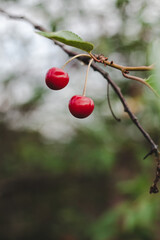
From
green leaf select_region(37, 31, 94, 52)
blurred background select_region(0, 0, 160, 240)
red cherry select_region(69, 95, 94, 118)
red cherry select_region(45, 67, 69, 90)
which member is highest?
blurred background select_region(0, 0, 160, 240)

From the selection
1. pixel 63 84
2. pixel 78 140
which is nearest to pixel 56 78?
pixel 63 84

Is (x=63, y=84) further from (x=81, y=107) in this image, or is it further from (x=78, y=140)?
(x=78, y=140)

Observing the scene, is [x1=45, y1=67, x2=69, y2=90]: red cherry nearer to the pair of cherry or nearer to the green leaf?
the pair of cherry

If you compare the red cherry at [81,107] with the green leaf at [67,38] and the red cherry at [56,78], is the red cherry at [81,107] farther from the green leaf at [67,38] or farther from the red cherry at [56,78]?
the green leaf at [67,38]

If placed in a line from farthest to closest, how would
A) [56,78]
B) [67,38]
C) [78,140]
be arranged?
[78,140], [56,78], [67,38]

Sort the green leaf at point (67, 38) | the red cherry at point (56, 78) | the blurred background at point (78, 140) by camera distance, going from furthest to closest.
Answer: the blurred background at point (78, 140) → the red cherry at point (56, 78) → the green leaf at point (67, 38)

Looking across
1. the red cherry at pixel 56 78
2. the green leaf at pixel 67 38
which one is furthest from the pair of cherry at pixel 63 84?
the green leaf at pixel 67 38

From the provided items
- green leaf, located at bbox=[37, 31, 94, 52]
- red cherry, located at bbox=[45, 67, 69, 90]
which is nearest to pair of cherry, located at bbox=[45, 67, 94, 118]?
red cherry, located at bbox=[45, 67, 69, 90]

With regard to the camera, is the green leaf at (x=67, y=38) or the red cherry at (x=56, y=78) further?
the red cherry at (x=56, y=78)

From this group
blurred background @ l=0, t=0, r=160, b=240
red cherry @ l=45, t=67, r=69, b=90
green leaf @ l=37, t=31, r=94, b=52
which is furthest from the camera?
blurred background @ l=0, t=0, r=160, b=240

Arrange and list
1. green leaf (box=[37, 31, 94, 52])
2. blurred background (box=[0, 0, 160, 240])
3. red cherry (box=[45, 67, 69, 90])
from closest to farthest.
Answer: green leaf (box=[37, 31, 94, 52]) < red cherry (box=[45, 67, 69, 90]) < blurred background (box=[0, 0, 160, 240])

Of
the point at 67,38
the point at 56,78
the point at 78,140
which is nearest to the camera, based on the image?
the point at 67,38

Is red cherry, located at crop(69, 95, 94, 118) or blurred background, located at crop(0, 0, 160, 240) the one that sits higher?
blurred background, located at crop(0, 0, 160, 240)

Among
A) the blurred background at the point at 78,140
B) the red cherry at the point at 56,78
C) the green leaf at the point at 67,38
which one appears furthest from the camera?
the blurred background at the point at 78,140
